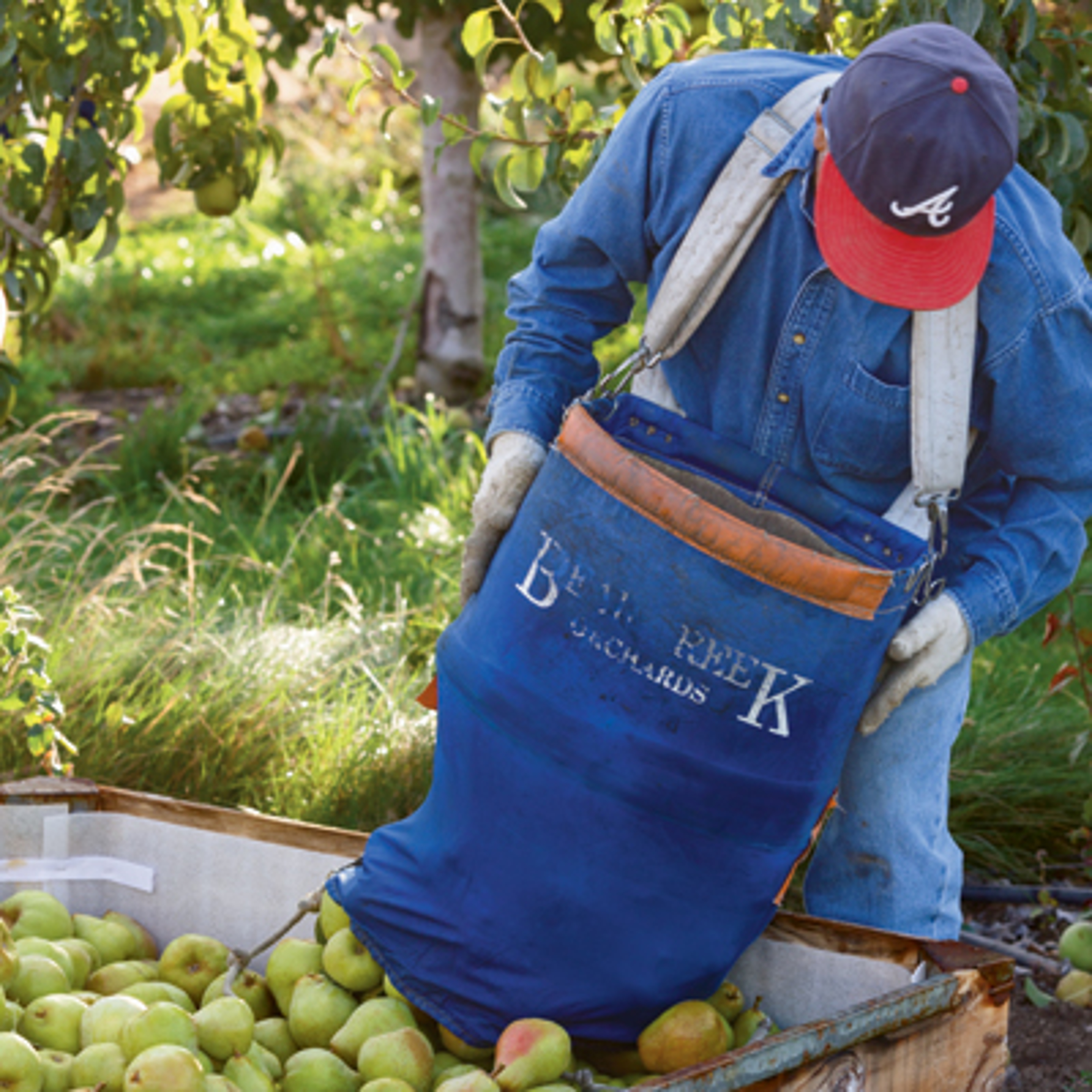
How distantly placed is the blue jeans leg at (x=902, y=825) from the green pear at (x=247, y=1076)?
0.91 m

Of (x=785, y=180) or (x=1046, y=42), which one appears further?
(x=1046, y=42)

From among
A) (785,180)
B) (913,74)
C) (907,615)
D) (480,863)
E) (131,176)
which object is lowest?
(131,176)

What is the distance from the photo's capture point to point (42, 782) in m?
2.37

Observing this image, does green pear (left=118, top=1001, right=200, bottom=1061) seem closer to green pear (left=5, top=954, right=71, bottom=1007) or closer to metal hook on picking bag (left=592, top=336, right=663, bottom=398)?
green pear (left=5, top=954, right=71, bottom=1007)

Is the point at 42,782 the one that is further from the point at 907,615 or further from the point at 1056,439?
the point at 1056,439

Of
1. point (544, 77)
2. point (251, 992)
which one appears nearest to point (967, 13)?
point (544, 77)

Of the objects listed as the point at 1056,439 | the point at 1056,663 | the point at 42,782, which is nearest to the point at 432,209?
the point at 1056,663

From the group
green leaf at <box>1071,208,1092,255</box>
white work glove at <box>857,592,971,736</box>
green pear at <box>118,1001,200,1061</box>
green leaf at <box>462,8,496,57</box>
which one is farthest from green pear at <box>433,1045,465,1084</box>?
green leaf at <box>462,8,496,57</box>

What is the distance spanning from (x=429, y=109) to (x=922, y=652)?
1506 millimetres

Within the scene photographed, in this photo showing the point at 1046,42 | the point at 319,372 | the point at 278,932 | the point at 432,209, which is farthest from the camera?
the point at 319,372

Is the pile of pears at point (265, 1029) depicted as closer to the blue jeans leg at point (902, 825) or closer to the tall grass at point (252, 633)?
the blue jeans leg at point (902, 825)

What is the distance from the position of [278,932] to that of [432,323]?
4103mm

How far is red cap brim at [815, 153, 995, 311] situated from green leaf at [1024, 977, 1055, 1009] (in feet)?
5.11

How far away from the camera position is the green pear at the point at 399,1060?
5.94 feet
